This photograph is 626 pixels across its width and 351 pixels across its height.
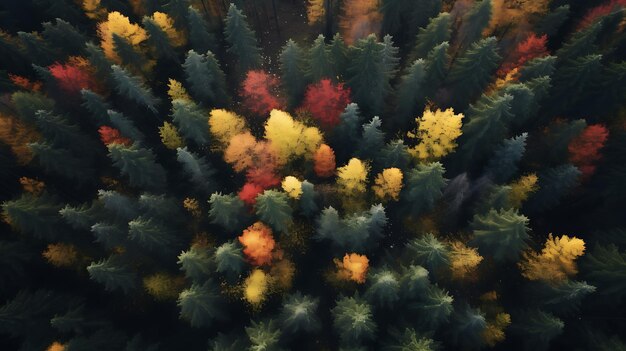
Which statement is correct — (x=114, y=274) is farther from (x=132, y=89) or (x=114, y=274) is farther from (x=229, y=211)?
(x=132, y=89)

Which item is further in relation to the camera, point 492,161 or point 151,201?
point 492,161

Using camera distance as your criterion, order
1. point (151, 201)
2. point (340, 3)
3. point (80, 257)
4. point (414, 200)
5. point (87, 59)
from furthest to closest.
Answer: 1. point (340, 3)
2. point (87, 59)
3. point (80, 257)
4. point (414, 200)
5. point (151, 201)

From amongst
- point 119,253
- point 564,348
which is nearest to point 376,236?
point 564,348

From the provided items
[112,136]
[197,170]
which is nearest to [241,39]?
[197,170]

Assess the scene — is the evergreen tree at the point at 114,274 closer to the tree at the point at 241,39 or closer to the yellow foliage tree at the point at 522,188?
the tree at the point at 241,39

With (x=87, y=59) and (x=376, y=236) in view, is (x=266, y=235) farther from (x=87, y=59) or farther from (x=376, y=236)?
(x=87, y=59)

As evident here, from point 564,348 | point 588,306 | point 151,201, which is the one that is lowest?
point 564,348
